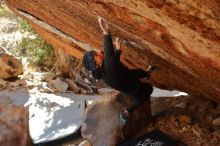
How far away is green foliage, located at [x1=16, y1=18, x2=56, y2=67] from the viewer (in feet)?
42.5

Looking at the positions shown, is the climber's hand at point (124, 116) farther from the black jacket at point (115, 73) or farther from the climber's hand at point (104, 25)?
the climber's hand at point (104, 25)

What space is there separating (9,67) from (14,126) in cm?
556

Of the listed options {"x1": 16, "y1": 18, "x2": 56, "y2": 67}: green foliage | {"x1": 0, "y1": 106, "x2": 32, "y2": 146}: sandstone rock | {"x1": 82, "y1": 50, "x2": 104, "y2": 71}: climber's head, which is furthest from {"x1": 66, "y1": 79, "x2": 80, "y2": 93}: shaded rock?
{"x1": 82, "y1": 50, "x2": 104, "y2": 71}: climber's head

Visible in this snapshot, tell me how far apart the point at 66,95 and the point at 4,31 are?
24.2 feet

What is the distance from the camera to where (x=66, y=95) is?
11492mm

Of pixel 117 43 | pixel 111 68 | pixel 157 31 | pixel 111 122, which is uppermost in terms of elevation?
pixel 157 31

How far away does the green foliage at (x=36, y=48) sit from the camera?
12.9 meters

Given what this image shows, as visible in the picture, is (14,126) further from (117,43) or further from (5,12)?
(5,12)

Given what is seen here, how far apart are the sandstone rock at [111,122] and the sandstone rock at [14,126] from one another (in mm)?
1255

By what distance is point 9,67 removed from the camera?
39.7 ft

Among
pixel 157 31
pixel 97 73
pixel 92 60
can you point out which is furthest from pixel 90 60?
pixel 157 31

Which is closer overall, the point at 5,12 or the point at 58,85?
the point at 58,85

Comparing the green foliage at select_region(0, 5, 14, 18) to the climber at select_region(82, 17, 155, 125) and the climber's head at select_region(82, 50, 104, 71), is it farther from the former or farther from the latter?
the climber's head at select_region(82, 50, 104, 71)

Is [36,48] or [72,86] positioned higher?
[36,48]
